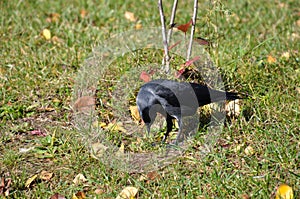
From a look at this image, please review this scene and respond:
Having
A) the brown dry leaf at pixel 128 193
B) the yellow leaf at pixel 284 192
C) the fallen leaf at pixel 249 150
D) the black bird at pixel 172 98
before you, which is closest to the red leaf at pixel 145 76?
the black bird at pixel 172 98

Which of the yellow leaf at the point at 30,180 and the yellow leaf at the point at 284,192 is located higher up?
the yellow leaf at the point at 284,192

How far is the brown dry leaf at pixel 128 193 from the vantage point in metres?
2.78

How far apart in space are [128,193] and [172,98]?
635 millimetres

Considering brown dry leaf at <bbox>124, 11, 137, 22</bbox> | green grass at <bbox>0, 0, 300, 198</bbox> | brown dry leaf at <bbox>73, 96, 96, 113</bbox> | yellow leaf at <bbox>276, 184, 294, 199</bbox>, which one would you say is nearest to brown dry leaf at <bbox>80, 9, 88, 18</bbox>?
green grass at <bbox>0, 0, 300, 198</bbox>

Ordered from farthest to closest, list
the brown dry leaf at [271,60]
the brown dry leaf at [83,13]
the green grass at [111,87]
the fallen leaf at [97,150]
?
1. the brown dry leaf at [83,13]
2. the brown dry leaf at [271,60]
3. the fallen leaf at [97,150]
4. the green grass at [111,87]

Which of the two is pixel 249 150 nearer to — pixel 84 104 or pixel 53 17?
pixel 84 104

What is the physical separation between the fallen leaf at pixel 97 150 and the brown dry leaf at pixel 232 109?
88cm

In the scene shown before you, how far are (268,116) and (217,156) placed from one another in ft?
1.83

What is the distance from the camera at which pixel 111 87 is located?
154 inches

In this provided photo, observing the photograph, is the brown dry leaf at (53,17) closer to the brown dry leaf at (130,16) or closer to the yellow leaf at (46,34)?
the yellow leaf at (46,34)

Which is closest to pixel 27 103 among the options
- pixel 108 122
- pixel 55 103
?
pixel 55 103

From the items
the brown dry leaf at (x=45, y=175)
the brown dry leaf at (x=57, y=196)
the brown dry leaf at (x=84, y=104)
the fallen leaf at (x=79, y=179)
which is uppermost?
the brown dry leaf at (x=84, y=104)

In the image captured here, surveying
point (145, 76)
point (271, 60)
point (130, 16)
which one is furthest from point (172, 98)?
point (130, 16)

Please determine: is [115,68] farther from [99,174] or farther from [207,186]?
[207,186]
